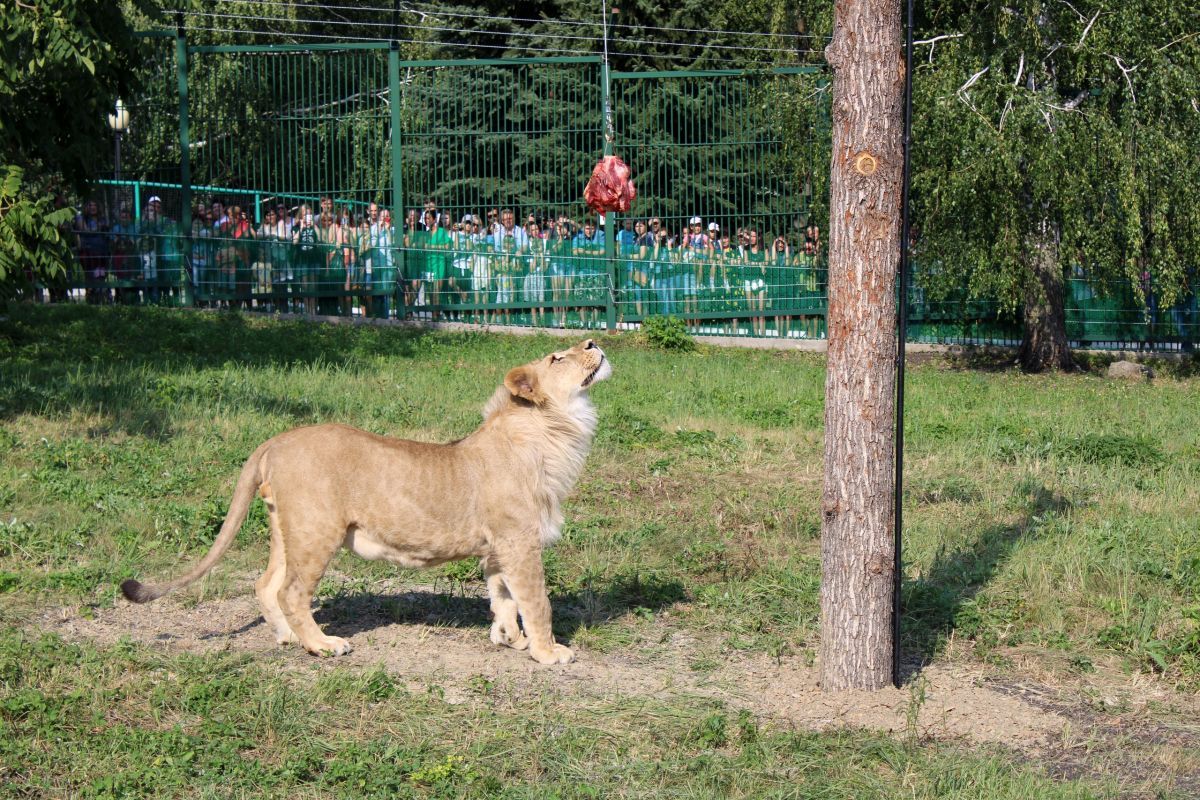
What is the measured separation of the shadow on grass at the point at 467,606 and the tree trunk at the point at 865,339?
1675 mm

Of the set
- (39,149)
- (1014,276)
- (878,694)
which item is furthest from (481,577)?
(1014,276)

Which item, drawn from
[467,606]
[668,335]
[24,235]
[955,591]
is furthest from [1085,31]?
[24,235]

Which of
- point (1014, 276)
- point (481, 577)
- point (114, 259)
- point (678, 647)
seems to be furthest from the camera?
point (114, 259)

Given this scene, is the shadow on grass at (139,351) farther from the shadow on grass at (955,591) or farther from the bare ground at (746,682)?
the shadow on grass at (955,591)

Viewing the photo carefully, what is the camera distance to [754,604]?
7.89m

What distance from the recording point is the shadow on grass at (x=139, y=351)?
12.3 metres

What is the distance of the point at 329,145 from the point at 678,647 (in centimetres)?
1648

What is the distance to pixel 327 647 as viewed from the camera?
22.5 ft

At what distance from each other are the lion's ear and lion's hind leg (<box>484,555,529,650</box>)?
35.5 inches

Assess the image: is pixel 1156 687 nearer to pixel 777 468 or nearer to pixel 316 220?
pixel 777 468

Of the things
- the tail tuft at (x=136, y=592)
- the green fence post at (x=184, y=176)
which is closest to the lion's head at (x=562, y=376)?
the tail tuft at (x=136, y=592)

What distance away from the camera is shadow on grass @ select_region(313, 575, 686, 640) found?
7578 millimetres

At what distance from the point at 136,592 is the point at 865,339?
3.79 metres

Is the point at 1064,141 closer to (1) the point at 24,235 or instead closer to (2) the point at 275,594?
(1) the point at 24,235
